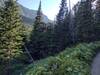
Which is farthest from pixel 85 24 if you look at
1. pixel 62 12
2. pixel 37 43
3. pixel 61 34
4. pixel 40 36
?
pixel 62 12

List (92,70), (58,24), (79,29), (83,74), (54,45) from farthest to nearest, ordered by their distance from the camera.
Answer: (58,24), (54,45), (79,29), (92,70), (83,74)

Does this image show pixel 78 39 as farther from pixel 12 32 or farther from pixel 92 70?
pixel 92 70

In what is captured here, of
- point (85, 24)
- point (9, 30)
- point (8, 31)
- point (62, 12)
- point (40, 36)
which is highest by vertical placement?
point (62, 12)

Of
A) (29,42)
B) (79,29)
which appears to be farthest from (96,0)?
(29,42)

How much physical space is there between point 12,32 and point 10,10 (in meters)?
3.42

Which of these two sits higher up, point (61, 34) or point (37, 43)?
point (61, 34)

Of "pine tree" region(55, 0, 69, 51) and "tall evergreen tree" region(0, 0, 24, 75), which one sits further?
"pine tree" region(55, 0, 69, 51)

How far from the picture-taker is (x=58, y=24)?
4875 centimetres

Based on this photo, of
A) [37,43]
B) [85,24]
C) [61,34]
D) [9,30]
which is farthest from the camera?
[37,43]

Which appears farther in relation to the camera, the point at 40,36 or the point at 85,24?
the point at 40,36

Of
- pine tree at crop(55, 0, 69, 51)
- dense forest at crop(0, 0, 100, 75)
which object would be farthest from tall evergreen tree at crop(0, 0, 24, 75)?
pine tree at crop(55, 0, 69, 51)

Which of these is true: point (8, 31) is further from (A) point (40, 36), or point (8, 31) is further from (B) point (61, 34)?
(B) point (61, 34)

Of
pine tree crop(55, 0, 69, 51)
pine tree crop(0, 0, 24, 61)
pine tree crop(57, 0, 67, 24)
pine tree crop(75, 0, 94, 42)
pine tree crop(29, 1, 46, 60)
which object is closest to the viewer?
pine tree crop(0, 0, 24, 61)

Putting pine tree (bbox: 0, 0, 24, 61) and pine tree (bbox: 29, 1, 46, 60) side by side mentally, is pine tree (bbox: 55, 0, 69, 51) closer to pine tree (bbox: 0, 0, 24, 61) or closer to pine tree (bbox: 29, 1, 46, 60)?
pine tree (bbox: 29, 1, 46, 60)
